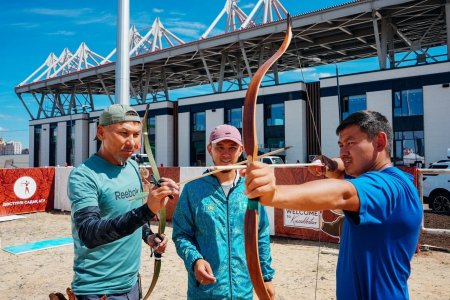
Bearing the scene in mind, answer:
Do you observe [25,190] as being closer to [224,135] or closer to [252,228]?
[224,135]

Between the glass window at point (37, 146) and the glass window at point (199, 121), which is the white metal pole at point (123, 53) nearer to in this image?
the glass window at point (199, 121)

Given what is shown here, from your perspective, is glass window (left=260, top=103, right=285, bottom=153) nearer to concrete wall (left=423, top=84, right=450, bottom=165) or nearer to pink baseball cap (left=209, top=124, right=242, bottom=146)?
concrete wall (left=423, top=84, right=450, bottom=165)

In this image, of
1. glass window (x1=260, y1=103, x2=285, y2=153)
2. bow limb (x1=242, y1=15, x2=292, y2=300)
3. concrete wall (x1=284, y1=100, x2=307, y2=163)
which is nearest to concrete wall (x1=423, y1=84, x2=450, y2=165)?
concrete wall (x1=284, y1=100, x2=307, y2=163)

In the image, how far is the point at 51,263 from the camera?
7141mm

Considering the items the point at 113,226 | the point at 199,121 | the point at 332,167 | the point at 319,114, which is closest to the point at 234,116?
the point at 199,121

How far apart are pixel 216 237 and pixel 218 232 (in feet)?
0.13

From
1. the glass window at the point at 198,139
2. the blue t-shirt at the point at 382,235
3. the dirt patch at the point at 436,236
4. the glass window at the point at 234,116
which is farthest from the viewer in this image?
the glass window at the point at 198,139

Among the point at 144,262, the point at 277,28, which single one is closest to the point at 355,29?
the point at 277,28

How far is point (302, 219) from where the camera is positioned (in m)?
8.80

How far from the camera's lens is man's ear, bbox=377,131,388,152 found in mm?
1791

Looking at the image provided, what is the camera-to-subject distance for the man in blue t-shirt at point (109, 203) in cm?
232

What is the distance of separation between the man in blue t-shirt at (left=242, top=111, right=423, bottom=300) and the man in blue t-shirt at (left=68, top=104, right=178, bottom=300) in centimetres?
116

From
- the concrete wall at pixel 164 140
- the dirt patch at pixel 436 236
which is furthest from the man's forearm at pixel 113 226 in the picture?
the concrete wall at pixel 164 140

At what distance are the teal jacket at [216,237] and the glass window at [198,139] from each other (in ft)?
107
